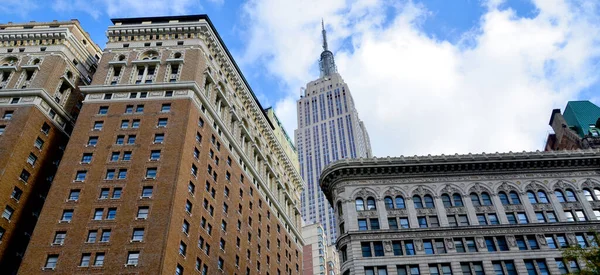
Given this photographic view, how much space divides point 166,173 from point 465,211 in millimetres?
36963

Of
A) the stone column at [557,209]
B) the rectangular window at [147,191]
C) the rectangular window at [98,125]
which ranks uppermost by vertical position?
the rectangular window at [98,125]

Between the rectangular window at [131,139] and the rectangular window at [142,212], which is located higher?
the rectangular window at [131,139]

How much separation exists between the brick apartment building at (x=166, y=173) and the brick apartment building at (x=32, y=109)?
5.78 metres

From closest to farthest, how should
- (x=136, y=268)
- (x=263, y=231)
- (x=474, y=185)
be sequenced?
1. (x=136, y=268)
2. (x=474, y=185)
3. (x=263, y=231)

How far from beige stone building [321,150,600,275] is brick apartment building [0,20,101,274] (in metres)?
38.4

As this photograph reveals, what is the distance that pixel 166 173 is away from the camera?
60.5 metres

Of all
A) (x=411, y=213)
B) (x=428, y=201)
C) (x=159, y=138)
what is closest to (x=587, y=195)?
(x=428, y=201)

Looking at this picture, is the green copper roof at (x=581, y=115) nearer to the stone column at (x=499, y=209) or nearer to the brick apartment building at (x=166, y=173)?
the stone column at (x=499, y=209)

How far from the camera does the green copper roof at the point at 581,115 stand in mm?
80688

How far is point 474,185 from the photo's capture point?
202 feet

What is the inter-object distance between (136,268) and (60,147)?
3021 cm

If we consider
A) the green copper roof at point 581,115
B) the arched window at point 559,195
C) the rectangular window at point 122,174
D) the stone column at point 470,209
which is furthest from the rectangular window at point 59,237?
the green copper roof at point 581,115

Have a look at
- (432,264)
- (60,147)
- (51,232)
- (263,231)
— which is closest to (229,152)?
(263,231)

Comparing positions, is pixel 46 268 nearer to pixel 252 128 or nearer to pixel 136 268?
pixel 136 268
